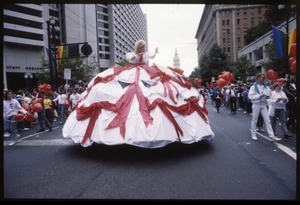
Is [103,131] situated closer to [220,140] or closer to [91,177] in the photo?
[91,177]

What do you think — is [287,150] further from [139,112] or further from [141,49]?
[141,49]

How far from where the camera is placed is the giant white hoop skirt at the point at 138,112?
562cm

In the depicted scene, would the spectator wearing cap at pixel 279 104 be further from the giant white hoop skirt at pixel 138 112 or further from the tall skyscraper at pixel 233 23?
the tall skyscraper at pixel 233 23

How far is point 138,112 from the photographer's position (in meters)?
5.91

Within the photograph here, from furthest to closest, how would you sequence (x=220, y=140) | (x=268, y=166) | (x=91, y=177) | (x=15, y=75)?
(x=15, y=75)
(x=220, y=140)
(x=268, y=166)
(x=91, y=177)

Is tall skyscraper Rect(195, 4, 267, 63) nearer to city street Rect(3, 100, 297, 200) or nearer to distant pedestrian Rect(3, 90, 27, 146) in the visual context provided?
distant pedestrian Rect(3, 90, 27, 146)

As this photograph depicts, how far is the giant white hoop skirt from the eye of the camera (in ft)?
18.4

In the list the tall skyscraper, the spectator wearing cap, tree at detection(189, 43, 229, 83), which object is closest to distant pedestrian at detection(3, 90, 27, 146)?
the spectator wearing cap

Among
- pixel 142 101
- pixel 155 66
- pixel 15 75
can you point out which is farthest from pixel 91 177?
pixel 15 75

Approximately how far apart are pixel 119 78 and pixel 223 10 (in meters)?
98.2

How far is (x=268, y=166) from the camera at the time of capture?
540 cm

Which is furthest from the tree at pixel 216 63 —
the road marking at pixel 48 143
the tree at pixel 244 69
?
the road marking at pixel 48 143

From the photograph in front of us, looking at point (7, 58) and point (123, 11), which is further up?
point (123, 11)

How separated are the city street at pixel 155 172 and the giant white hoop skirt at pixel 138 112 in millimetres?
474
